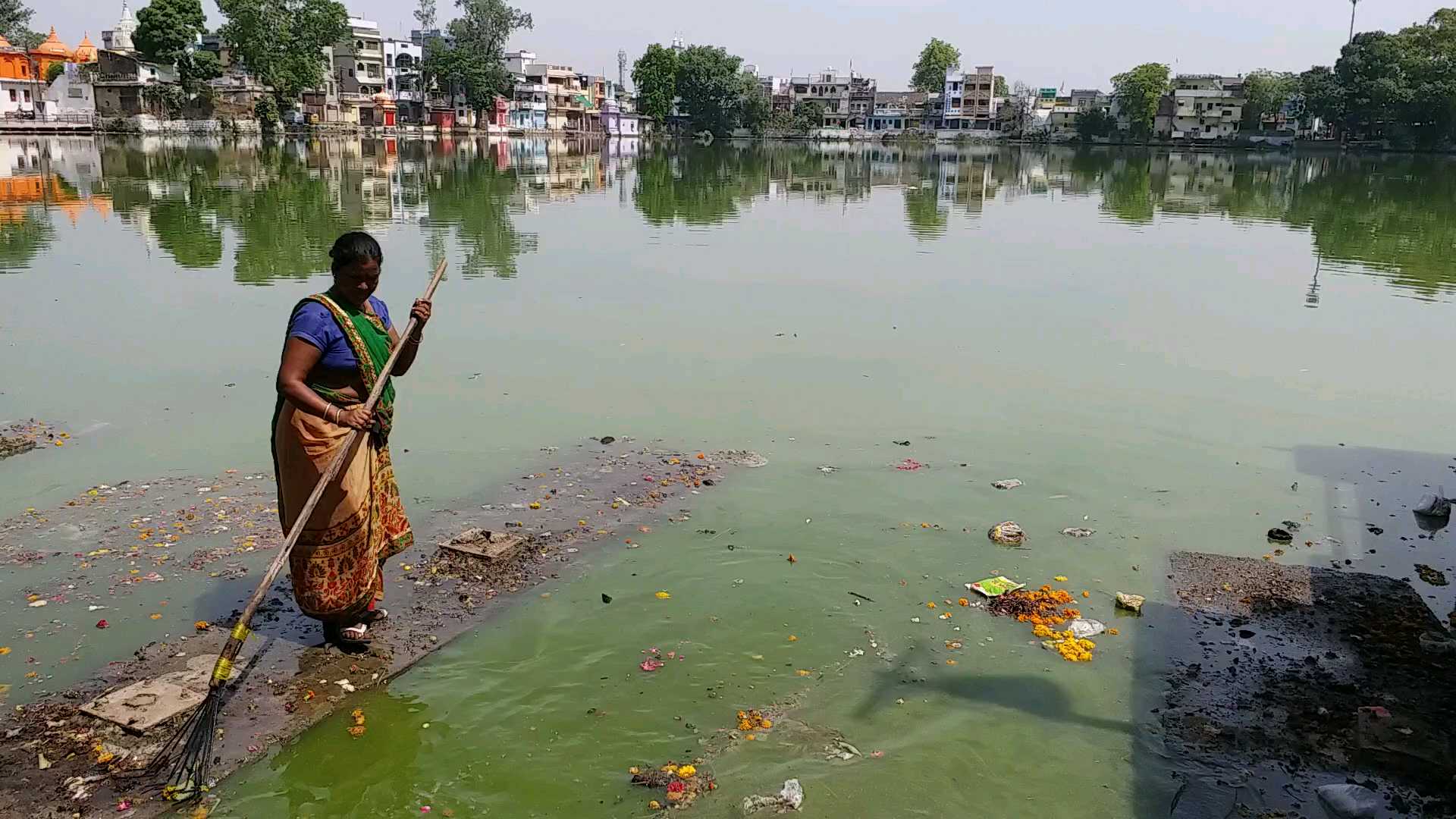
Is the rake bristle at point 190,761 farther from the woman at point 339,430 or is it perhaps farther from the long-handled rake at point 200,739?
the woman at point 339,430

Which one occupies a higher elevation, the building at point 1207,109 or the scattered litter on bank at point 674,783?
the building at point 1207,109

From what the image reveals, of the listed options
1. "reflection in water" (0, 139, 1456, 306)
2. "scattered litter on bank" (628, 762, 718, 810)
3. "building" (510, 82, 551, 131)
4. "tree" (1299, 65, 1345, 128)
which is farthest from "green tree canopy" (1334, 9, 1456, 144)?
"scattered litter on bank" (628, 762, 718, 810)

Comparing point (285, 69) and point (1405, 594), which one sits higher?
point (285, 69)

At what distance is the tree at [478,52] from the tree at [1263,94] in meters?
64.1

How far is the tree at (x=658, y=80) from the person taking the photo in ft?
309

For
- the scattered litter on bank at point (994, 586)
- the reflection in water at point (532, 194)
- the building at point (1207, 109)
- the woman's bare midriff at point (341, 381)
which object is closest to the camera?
the woman's bare midriff at point (341, 381)

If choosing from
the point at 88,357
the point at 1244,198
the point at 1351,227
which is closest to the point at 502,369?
the point at 88,357

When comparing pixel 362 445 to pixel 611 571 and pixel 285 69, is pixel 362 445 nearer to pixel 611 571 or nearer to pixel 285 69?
pixel 611 571

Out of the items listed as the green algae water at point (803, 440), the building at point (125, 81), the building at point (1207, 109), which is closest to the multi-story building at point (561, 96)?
the building at point (125, 81)

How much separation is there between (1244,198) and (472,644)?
31554 mm

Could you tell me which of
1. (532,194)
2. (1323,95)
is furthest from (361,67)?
(1323,95)

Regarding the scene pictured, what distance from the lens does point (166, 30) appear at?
54.8 meters

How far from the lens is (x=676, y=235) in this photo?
1819 cm

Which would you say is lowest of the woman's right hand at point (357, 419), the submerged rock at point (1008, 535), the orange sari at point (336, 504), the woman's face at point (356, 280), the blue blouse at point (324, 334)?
the submerged rock at point (1008, 535)
